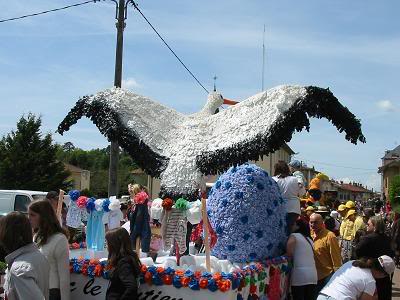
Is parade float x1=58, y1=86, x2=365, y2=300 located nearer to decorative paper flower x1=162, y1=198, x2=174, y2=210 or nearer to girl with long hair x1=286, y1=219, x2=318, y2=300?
decorative paper flower x1=162, y1=198, x2=174, y2=210

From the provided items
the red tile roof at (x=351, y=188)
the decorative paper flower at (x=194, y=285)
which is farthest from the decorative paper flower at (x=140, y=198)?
the red tile roof at (x=351, y=188)

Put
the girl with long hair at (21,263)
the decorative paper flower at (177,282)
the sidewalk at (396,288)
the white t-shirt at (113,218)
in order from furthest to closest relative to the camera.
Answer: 1. the sidewalk at (396,288)
2. the white t-shirt at (113,218)
3. the decorative paper flower at (177,282)
4. the girl with long hair at (21,263)

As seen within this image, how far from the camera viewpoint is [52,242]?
4.79 metres

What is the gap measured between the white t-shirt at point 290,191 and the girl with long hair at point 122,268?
253 cm

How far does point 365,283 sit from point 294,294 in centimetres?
251

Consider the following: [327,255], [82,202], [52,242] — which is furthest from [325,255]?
[52,242]

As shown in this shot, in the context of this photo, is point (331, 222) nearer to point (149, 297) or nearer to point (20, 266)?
point (149, 297)

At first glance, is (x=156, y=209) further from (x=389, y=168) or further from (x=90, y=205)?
(x=389, y=168)

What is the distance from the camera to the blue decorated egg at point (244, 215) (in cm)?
607

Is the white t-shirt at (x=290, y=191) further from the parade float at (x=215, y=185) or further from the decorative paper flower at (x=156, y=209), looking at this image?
the decorative paper flower at (x=156, y=209)

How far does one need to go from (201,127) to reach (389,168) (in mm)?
92943

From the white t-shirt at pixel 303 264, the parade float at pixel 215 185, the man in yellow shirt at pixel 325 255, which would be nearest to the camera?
the parade float at pixel 215 185

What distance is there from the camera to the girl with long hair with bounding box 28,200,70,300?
479cm

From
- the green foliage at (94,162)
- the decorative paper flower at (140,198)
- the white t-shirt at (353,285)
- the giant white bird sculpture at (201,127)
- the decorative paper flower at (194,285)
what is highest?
the green foliage at (94,162)
